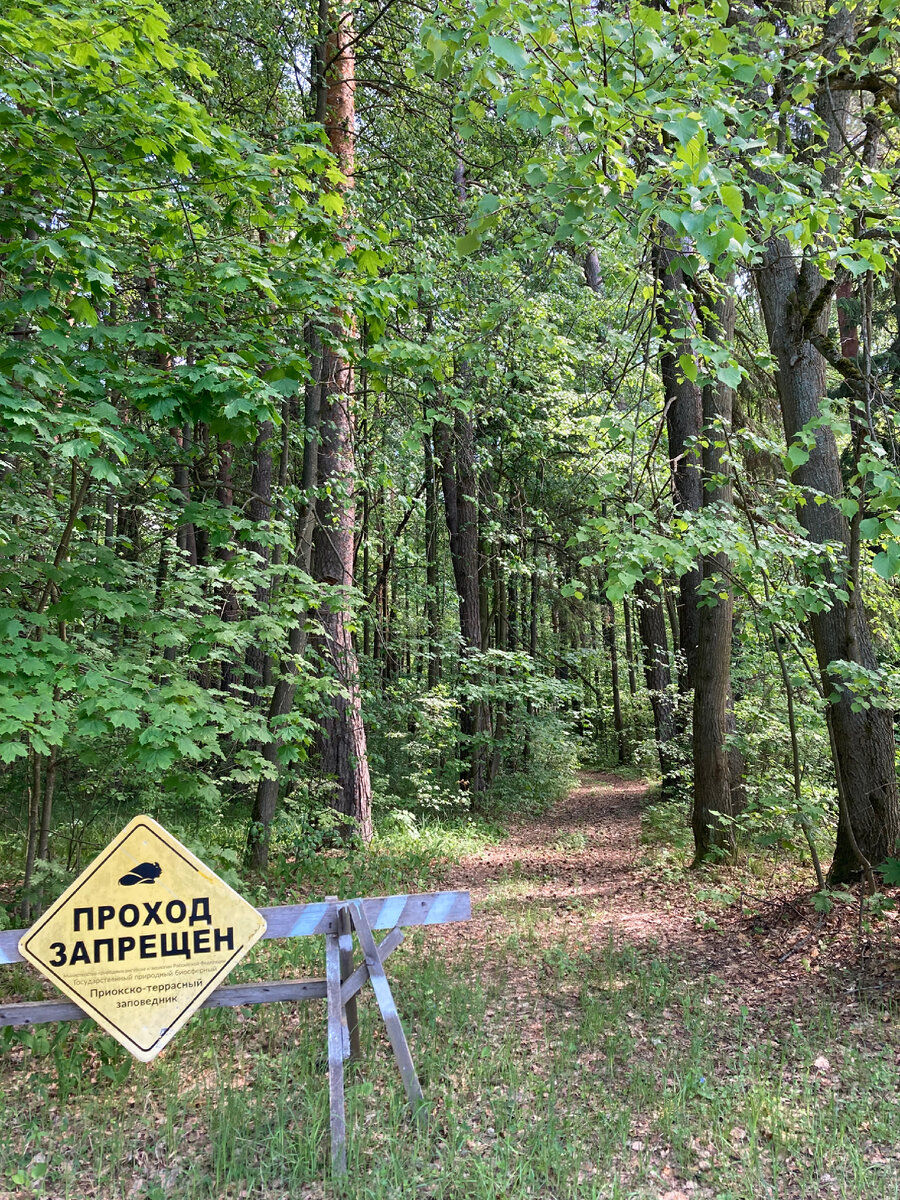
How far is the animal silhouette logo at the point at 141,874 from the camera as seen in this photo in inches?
130

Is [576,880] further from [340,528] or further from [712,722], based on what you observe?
[340,528]

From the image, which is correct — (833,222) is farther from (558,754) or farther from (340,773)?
(558,754)

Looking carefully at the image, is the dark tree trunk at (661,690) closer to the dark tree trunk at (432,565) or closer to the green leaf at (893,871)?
the dark tree trunk at (432,565)

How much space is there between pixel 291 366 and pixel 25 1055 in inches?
162

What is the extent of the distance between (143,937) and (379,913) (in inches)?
40.5

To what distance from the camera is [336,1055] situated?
3393mm

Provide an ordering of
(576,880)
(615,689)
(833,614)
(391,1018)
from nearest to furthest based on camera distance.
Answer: (391,1018) < (833,614) < (576,880) < (615,689)

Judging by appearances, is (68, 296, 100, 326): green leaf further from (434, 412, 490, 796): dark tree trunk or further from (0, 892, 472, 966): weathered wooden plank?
(434, 412, 490, 796): dark tree trunk

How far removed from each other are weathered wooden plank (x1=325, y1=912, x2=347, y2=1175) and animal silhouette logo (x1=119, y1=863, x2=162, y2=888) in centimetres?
85

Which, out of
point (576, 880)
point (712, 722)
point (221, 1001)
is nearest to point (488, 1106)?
point (221, 1001)

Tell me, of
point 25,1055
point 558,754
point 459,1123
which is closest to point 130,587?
point 25,1055

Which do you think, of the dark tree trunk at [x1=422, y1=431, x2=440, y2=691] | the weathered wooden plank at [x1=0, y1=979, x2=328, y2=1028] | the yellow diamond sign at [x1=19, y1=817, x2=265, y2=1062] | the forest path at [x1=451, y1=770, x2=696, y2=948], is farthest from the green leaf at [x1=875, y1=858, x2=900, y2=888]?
the dark tree trunk at [x1=422, y1=431, x2=440, y2=691]

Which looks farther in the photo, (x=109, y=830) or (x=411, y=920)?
(x=109, y=830)

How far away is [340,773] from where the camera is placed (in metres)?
9.02
